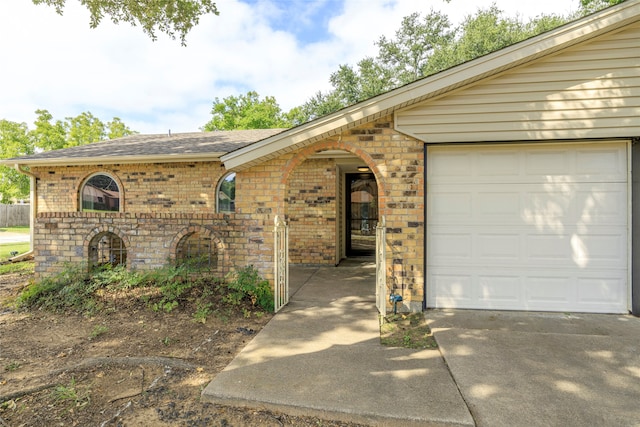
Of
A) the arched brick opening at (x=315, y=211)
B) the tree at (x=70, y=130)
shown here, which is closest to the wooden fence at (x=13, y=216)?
the tree at (x=70, y=130)

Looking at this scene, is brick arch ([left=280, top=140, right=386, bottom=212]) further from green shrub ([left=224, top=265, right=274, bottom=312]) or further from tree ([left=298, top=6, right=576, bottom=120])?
tree ([left=298, top=6, right=576, bottom=120])

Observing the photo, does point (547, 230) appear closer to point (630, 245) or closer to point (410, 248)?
point (630, 245)

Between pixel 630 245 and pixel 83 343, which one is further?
pixel 630 245

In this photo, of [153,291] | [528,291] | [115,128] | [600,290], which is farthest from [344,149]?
[115,128]

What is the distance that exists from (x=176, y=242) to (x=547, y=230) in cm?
604

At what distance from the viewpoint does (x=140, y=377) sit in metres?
2.84

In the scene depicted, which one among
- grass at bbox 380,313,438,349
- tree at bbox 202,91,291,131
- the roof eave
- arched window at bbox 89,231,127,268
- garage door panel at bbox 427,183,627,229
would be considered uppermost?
tree at bbox 202,91,291,131

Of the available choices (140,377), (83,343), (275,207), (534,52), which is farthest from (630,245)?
(83,343)

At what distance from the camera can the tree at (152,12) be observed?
682 centimetres

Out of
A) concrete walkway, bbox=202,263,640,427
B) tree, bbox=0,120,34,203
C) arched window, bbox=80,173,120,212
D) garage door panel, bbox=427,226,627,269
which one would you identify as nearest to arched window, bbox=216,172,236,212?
arched window, bbox=80,173,120,212

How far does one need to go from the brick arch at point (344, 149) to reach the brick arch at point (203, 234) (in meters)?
1.46

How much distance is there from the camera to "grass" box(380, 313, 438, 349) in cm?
352

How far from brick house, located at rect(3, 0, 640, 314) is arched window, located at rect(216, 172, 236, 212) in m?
2.94

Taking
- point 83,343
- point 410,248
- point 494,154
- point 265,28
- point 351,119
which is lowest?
point 83,343
